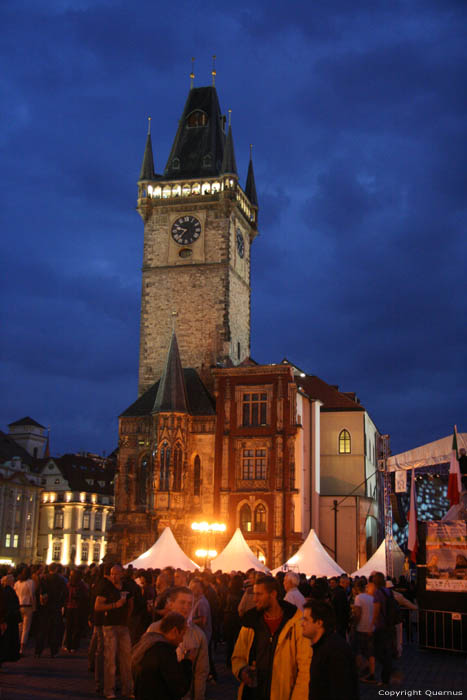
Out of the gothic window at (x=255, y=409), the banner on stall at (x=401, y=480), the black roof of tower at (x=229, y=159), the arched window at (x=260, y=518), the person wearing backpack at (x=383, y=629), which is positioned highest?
Result: the black roof of tower at (x=229, y=159)

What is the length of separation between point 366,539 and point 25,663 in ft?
122

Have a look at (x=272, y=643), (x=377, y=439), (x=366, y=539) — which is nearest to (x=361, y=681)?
(x=272, y=643)

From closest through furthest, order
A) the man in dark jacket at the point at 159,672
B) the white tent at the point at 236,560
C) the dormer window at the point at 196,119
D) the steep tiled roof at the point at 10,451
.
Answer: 1. the man in dark jacket at the point at 159,672
2. the white tent at the point at 236,560
3. the dormer window at the point at 196,119
4. the steep tiled roof at the point at 10,451

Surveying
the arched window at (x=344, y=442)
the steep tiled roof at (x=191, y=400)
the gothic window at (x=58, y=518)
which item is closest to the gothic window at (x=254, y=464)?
the steep tiled roof at (x=191, y=400)

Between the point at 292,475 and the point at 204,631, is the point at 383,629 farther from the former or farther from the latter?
the point at 292,475

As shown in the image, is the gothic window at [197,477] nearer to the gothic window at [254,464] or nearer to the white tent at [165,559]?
the gothic window at [254,464]

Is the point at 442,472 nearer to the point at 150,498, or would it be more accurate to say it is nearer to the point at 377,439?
the point at 150,498

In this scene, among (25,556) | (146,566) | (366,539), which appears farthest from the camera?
(25,556)

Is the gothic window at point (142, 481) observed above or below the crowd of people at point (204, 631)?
above

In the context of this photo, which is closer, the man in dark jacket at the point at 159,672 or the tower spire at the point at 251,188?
the man in dark jacket at the point at 159,672

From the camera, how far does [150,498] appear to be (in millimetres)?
46781

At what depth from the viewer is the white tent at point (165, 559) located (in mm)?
28766

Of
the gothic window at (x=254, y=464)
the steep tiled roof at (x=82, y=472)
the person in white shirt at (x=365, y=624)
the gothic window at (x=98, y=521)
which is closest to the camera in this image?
the person in white shirt at (x=365, y=624)

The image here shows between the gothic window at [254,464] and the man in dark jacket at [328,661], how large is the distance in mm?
40364
